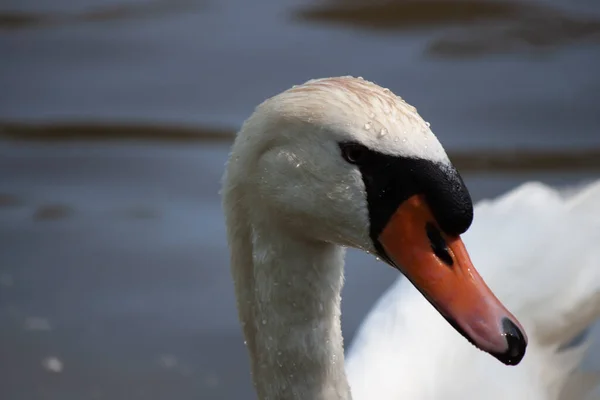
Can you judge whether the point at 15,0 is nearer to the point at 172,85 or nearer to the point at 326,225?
the point at 172,85

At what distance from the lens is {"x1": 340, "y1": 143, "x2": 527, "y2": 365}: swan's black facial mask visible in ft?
6.39

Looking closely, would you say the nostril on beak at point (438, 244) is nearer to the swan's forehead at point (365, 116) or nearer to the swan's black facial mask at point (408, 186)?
the swan's black facial mask at point (408, 186)

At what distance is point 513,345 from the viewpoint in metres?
1.95

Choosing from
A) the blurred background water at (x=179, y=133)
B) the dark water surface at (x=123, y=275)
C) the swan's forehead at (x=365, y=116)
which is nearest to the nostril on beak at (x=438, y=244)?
the swan's forehead at (x=365, y=116)

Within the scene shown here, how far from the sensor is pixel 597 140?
4.89m

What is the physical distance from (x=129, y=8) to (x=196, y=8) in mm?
362

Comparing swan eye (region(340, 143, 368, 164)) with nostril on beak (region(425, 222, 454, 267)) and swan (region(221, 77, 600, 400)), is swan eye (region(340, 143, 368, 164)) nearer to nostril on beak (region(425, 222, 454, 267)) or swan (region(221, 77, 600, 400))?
swan (region(221, 77, 600, 400))

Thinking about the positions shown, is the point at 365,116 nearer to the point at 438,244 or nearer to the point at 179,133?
the point at 438,244

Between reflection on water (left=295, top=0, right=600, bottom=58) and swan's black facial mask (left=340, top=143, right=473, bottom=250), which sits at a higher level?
swan's black facial mask (left=340, top=143, right=473, bottom=250)

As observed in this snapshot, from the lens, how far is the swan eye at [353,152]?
6.53 ft

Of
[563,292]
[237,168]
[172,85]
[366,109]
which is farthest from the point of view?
[172,85]

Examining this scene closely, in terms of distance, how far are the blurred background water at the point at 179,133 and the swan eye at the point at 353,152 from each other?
132 cm

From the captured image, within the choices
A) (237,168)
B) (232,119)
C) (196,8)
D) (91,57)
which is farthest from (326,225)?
(196,8)

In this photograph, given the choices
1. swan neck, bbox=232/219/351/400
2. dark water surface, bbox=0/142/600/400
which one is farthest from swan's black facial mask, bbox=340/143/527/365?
dark water surface, bbox=0/142/600/400
